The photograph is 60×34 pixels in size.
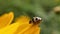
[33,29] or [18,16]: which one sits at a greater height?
[18,16]

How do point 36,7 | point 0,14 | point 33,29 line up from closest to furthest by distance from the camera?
point 33,29 < point 0,14 < point 36,7

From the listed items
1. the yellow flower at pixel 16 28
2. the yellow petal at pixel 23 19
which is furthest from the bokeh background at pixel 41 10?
the yellow flower at pixel 16 28

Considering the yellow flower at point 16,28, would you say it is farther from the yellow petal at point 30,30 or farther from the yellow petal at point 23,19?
the yellow petal at point 23,19

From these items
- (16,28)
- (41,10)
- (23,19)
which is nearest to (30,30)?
(16,28)

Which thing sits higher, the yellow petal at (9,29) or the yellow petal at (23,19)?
the yellow petal at (23,19)

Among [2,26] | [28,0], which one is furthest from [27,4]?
[2,26]

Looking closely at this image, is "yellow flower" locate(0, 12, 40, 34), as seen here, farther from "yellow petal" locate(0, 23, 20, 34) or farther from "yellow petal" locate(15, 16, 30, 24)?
"yellow petal" locate(15, 16, 30, 24)

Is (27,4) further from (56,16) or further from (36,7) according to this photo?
(56,16)

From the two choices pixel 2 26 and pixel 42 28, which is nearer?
pixel 2 26
